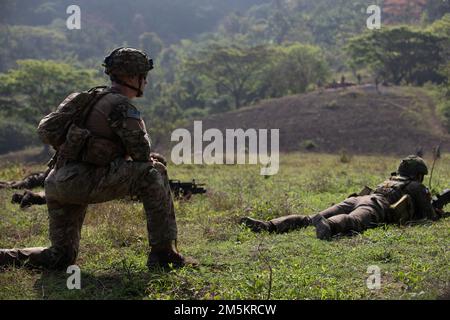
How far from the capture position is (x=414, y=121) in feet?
101

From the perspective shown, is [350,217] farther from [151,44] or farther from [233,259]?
[151,44]

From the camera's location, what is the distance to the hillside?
28.9m

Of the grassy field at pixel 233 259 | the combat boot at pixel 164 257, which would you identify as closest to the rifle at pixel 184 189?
the grassy field at pixel 233 259

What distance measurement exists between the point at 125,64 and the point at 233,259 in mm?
1970

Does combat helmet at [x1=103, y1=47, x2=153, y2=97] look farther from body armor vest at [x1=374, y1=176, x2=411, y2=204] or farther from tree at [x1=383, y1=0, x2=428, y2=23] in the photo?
tree at [x1=383, y1=0, x2=428, y2=23]

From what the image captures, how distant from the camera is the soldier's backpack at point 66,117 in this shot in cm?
465

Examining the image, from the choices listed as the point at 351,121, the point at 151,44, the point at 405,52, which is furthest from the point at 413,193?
the point at 151,44

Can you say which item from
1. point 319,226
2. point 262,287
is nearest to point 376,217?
point 319,226

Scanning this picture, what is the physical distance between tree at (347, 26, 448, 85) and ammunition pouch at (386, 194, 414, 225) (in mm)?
38711

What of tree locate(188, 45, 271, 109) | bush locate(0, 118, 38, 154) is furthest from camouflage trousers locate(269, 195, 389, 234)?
tree locate(188, 45, 271, 109)

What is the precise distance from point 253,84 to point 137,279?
49.8m

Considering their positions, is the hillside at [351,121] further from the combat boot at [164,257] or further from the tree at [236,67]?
the combat boot at [164,257]

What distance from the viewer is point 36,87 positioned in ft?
137
